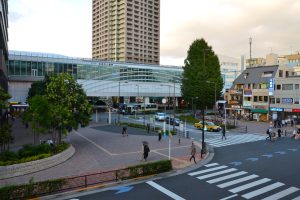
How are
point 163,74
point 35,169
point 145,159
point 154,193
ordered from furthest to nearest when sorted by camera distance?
1. point 163,74
2. point 145,159
3. point 35,169
4. point 154,193

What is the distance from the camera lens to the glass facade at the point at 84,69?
253ft

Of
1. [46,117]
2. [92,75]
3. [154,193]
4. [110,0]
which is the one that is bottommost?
[154,193]

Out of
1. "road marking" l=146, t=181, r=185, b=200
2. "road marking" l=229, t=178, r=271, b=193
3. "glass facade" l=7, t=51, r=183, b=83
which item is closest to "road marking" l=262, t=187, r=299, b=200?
"road marking" l=229, t=178, r=271, b=193

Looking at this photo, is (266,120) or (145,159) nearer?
(145,159)

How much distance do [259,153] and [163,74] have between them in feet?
268

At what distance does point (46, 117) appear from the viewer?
85.8 feet

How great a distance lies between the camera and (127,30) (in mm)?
148375

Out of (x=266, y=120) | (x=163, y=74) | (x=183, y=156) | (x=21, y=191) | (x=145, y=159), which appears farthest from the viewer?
(x=163, y=74)

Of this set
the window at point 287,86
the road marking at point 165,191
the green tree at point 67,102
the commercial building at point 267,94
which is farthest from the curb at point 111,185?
the window at point 287,86

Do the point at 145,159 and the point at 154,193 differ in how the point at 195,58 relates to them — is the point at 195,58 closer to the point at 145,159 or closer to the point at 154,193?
the point at 145,159

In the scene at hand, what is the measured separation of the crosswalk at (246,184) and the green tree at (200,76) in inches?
1569

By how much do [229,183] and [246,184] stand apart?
1.05 m

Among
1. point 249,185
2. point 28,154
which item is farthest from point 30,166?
point 249,185

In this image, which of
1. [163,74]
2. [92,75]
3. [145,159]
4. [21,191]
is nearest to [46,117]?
[145,159]
